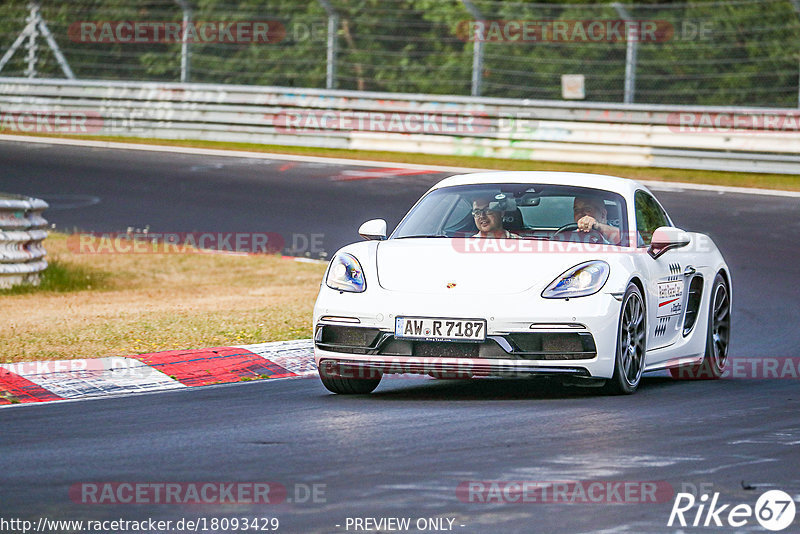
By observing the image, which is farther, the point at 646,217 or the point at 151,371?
the point at 646,217

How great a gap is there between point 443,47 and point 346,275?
17.7m

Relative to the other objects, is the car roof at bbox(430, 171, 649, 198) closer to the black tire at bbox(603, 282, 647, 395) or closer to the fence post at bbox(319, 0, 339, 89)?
the black tire at bbox(603, 282, 647, 395)

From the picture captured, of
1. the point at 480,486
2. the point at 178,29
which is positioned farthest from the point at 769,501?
the point at 178,29

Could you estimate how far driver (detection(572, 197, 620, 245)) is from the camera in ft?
28.0

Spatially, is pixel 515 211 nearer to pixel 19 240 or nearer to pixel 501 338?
pixel 501 338

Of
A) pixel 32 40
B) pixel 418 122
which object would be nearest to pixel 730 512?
pixel 418 122

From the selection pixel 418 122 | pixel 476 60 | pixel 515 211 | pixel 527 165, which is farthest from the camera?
pixel 418 122

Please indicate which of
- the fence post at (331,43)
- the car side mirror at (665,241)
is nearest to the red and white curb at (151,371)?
the car side mirror at (665,241)

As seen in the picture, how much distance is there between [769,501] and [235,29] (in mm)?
24657

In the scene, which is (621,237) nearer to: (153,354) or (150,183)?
(153,354)

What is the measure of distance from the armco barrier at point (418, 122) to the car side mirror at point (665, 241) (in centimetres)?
1272

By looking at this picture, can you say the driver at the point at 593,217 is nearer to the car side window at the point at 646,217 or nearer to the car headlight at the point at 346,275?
the car side window at the point at 646,217

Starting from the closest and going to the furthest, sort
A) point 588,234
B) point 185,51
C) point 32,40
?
point 588,234
point 185,51
point 32,40

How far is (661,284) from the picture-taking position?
28.1ft
